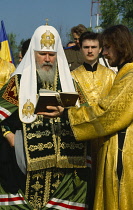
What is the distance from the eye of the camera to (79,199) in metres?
5.23

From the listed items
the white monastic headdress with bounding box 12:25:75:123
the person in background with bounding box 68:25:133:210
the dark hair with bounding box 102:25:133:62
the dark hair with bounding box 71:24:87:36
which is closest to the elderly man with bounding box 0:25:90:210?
the white monastic headdress with bounding box 12:25:75:123

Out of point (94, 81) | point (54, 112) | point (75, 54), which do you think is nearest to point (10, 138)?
point (54, 112)

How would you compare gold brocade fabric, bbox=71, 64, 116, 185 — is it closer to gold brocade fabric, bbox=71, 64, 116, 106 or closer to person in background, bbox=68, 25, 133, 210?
gold brocade fabric, bbox=71, 64, 116, 106

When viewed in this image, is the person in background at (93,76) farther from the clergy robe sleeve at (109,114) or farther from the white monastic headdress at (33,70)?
the clergy robe sleeve at (109,114)

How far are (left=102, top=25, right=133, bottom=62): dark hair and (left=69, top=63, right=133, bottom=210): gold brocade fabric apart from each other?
0.10 meters

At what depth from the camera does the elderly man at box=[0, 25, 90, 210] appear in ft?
16.3

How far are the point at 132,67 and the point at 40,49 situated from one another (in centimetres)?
124

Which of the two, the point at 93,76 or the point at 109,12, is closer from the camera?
the point at 93,76

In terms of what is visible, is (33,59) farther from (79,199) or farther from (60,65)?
(79,199)

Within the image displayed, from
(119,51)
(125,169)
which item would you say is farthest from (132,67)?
(125,169)

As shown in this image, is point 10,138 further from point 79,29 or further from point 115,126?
point 79,29

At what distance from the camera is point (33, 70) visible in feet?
16.6

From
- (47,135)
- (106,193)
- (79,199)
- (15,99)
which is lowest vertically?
(79,199)

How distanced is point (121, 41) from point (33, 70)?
1.12 m
